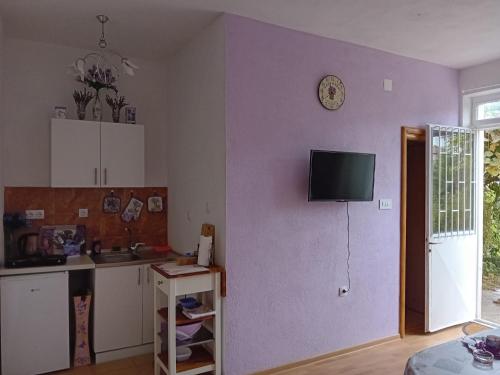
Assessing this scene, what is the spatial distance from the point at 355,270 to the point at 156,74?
2730 mm

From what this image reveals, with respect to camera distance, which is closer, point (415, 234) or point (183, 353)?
point (183, 353)

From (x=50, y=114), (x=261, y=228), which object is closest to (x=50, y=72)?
(x=50, y=114)

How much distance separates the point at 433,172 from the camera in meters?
3.90

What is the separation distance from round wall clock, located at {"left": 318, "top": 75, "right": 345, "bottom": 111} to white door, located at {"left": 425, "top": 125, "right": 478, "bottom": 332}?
1.12 meters

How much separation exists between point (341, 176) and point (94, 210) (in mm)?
2317

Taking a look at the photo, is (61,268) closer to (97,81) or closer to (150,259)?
(150,259)

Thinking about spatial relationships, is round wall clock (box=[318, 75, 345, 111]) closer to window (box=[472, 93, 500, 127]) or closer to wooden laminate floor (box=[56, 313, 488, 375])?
window (box=[472, 93, 500, 127])

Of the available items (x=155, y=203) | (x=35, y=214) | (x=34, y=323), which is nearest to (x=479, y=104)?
(x=155, y=203)

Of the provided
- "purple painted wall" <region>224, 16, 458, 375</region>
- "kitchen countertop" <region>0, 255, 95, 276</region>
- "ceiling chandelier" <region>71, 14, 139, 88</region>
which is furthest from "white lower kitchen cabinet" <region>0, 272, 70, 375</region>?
"ceiling chandelier" <region>71, 14, 139, 88</region>

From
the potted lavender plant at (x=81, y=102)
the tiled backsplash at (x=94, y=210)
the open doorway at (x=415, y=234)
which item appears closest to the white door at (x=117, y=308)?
the tiled backsplash at (x=94, y=210)

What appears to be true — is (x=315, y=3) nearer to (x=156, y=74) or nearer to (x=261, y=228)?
(x=261, y=228)

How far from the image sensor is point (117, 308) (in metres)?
3.28

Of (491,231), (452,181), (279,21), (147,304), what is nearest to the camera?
(279,21)

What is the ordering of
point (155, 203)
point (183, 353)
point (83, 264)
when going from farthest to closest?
point (155, 203) < point (83, 264) < point (183, 353)
